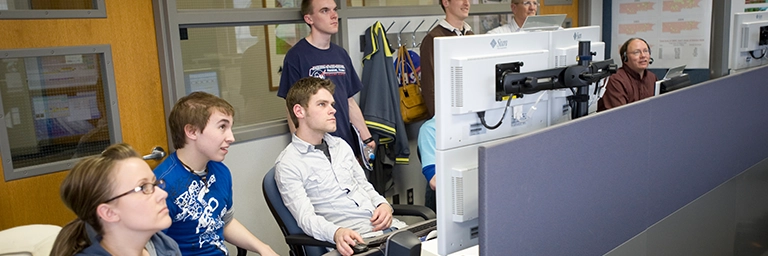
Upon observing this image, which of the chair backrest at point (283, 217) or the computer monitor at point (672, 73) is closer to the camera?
the chair backrest at point (283, 217)

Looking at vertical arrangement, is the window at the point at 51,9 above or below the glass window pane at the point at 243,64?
above

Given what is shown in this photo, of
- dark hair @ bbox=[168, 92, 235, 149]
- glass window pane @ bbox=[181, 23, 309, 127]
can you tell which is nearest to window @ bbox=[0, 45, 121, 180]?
glass window pane @ bbox=[181, 23, 309, 127]

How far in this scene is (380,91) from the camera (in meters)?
3.45

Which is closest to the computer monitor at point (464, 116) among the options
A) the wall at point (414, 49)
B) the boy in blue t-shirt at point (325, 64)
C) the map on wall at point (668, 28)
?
the boy in blue t-shirt at point (325, 64)

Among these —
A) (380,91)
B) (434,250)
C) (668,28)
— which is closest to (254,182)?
(380,91)

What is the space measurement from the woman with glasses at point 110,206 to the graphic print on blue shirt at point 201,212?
1.20 ft

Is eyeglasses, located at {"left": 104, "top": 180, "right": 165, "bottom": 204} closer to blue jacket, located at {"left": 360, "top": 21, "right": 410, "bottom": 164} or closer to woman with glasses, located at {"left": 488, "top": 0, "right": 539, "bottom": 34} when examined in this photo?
blue jacket, located at {"left": 360, "top": 21, "right": 410, "bottom": 164}

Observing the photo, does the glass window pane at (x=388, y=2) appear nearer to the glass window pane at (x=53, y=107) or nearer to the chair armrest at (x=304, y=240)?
the glass window pane at (x=53, y=107)

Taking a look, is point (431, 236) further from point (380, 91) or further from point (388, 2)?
point (388, 2)

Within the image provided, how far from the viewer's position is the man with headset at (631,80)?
3477mm

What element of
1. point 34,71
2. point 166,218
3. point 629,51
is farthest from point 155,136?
point 629,51

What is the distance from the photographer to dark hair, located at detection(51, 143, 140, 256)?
4.78 feet

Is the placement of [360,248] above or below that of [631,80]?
below

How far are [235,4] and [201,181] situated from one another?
131cm
